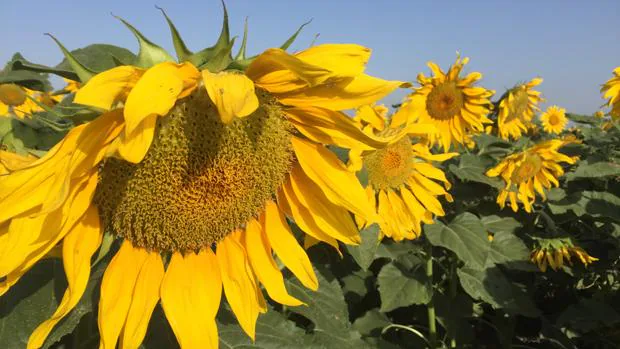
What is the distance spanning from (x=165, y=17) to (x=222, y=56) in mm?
114

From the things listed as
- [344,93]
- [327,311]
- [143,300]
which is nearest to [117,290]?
[143,300]

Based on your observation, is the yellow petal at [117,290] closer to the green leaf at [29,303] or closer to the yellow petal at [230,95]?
the green leaf at [29,303]

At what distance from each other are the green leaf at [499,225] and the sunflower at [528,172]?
5.1 inches

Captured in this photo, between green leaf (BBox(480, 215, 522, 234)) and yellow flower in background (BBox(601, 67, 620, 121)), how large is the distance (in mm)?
1468

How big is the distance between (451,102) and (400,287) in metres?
2.03

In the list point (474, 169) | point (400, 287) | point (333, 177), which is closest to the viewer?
point (333, 177)

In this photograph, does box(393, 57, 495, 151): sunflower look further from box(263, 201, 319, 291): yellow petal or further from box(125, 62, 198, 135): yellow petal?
box(125, 62, 198, 135): yellow petal

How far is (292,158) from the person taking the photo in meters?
1.28

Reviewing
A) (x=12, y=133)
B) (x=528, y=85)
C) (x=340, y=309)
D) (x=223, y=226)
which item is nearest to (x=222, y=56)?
(x=223, y=226)

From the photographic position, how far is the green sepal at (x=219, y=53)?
0.92 metres

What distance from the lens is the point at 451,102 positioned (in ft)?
15.3

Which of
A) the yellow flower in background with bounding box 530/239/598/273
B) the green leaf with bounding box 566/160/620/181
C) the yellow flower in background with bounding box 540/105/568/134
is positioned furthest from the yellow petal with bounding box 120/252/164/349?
the yellow flower in background with bounding box 540/105/568/134

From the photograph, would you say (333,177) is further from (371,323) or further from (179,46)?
(371,323)

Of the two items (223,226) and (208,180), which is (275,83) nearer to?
(208,180)
